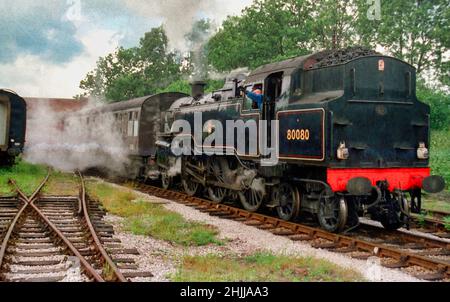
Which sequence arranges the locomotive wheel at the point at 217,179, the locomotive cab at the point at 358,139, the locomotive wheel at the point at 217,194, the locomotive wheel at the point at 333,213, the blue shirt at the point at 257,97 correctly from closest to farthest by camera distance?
the locomotive cab at the point at 358,139, the locomotive wheel at the point at 333,213, the blue shirt at the point at 257,97, the locomotive wheel at the point at 217,179, the locomotive wheel at the point at 217,194

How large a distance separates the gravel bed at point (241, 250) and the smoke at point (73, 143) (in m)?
10.7

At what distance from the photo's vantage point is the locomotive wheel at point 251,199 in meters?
11.2

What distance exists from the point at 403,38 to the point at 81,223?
2578cm

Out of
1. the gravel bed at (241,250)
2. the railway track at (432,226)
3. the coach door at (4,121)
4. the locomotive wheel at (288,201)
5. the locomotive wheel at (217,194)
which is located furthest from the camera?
the coach door at (4,121)

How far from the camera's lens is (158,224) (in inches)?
379

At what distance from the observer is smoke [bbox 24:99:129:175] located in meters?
21.1

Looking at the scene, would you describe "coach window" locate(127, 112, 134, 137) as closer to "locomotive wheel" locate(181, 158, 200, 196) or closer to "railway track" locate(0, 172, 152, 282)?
"locomotive wheel" locate(181, 158, 200, 196)

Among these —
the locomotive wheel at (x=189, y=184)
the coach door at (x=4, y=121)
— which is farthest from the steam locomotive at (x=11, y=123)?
the locomotive wheel at (x=189, y=184)

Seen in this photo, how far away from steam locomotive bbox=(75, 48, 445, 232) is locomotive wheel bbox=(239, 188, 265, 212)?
0.15 feet

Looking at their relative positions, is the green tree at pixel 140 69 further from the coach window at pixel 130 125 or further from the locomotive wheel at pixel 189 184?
the locomotive wheel at pixel 189 184

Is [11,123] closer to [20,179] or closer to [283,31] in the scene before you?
[20,179]

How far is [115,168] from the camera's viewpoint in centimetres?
2130

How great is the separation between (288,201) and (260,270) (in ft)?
12.4
